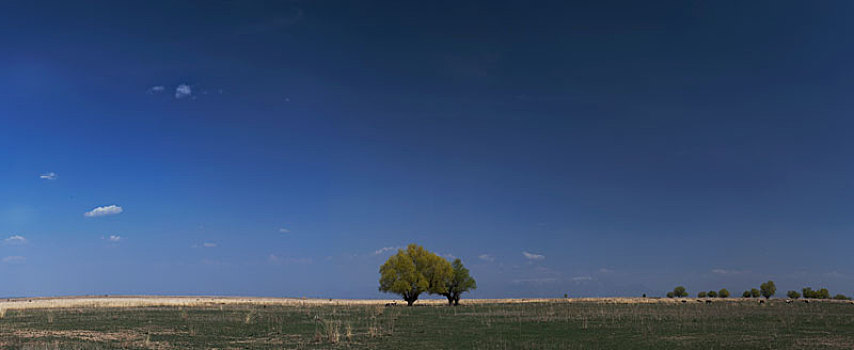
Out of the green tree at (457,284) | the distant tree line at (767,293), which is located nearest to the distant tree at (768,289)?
the distant tree line at (767,293)

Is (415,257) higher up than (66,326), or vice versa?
(415,257)

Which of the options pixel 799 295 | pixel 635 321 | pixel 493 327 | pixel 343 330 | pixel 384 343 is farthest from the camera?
pixel 799 295

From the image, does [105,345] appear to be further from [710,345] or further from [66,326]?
[710,345]

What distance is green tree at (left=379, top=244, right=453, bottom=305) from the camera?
73544 millimetres

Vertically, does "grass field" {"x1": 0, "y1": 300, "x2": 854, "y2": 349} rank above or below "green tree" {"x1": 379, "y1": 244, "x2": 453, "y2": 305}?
below

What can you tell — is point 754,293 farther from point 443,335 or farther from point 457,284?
point 443,335

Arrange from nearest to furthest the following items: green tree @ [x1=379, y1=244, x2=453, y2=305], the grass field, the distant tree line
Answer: the grass field → green tree @ [x1=379, y1=244, x2=453, y2=305] → the distant tree line

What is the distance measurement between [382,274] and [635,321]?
42.0m

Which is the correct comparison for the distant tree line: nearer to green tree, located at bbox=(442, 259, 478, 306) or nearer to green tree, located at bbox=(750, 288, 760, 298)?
green tree, located at bbox=(750, 288, 760, 298)

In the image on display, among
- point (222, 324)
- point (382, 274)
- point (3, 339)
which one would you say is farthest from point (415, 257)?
point (3, 339)

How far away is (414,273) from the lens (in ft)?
243

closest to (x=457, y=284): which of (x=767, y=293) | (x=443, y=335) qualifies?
(x=443, y=335)

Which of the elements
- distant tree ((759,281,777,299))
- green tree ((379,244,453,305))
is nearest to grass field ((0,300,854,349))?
green tree ((379,244,453,305))

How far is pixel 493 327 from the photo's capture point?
3453 centimetres
